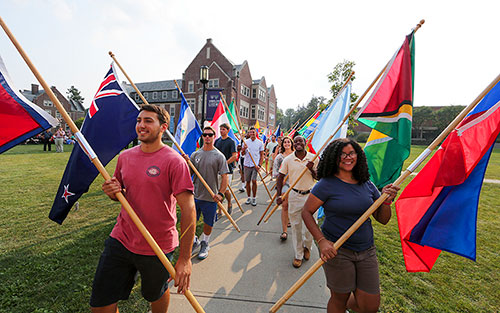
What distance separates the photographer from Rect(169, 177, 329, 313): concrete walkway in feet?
8.93

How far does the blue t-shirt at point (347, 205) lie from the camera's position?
2107mm

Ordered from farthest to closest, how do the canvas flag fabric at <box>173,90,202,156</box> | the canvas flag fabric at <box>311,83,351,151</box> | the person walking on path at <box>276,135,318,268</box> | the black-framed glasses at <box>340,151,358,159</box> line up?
the canvas flag fabric at <box>173,90,202,156</box> < the canvas flag fabric at <box>311,83,351,151</box> < the person walking on path at <box>276,135,318,268</box> < the black-framed glasses at <box>340,151,358,159</box>

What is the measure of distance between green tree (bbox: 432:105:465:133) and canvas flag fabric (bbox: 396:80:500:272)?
2286 inches

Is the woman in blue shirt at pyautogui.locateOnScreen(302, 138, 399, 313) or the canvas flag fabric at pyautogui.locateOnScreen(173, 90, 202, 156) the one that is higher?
the canvas flag fabric at pyautogui.locateOnScreen(173, 90, 202, 156)

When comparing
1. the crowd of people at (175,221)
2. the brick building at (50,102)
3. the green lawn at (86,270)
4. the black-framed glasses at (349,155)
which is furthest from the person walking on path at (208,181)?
the brick building at (50,102)

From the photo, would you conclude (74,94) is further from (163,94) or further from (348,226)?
(348,226)

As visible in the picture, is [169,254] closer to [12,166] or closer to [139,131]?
[139,131]

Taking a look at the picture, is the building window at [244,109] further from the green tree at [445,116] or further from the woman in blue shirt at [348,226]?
the green tree at [445,116]

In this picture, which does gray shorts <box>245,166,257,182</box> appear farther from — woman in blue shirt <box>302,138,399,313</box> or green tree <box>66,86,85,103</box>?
green tree <box>66,86,85,103</box>

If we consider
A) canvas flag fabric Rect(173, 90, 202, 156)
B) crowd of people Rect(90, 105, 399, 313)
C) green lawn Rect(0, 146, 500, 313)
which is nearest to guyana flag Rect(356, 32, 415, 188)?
crowd of people Rect(90, 105, 399, 313)

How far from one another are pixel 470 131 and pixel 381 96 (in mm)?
980

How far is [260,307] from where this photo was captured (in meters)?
2.70

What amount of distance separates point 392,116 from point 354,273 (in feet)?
6.16

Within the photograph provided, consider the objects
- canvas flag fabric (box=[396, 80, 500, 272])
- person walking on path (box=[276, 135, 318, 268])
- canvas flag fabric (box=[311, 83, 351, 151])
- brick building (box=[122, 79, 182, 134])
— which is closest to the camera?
canvas flag fabric (box=[396, 80, 500, 272])
